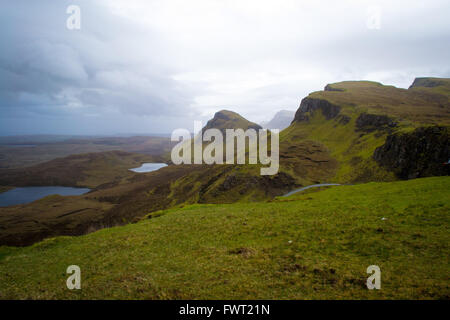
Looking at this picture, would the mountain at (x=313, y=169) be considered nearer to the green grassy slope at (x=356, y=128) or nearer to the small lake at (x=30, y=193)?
the green grassy slope at (x=356, y=128)

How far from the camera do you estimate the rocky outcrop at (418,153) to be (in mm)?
55562

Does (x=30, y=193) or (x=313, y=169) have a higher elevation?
(x=313, y=169)

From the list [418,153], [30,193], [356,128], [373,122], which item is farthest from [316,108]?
[30,193]

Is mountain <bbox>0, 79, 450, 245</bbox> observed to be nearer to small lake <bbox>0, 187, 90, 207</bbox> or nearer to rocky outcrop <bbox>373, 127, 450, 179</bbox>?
rocky outcrop <bbox>373, 127, 450, 179</bbox>

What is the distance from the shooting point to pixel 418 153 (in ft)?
208

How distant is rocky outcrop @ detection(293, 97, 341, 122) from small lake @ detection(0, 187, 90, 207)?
7198 inches

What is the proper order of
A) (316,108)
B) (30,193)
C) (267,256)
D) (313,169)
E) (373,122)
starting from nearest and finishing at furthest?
(267,256), (313,169), (373,122), (316,108), (30,193)

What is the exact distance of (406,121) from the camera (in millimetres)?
92188

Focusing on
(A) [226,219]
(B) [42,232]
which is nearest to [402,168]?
(A) [226,219]

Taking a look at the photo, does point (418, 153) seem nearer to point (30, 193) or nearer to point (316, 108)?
point (316, 108)

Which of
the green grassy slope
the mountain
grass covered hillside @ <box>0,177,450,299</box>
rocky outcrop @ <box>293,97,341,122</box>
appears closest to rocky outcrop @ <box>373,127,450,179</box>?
the mountain

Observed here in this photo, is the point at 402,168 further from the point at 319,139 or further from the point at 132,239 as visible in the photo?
the point at 132,239

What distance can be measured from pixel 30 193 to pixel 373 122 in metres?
243

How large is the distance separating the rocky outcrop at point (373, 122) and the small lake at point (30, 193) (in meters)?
199
